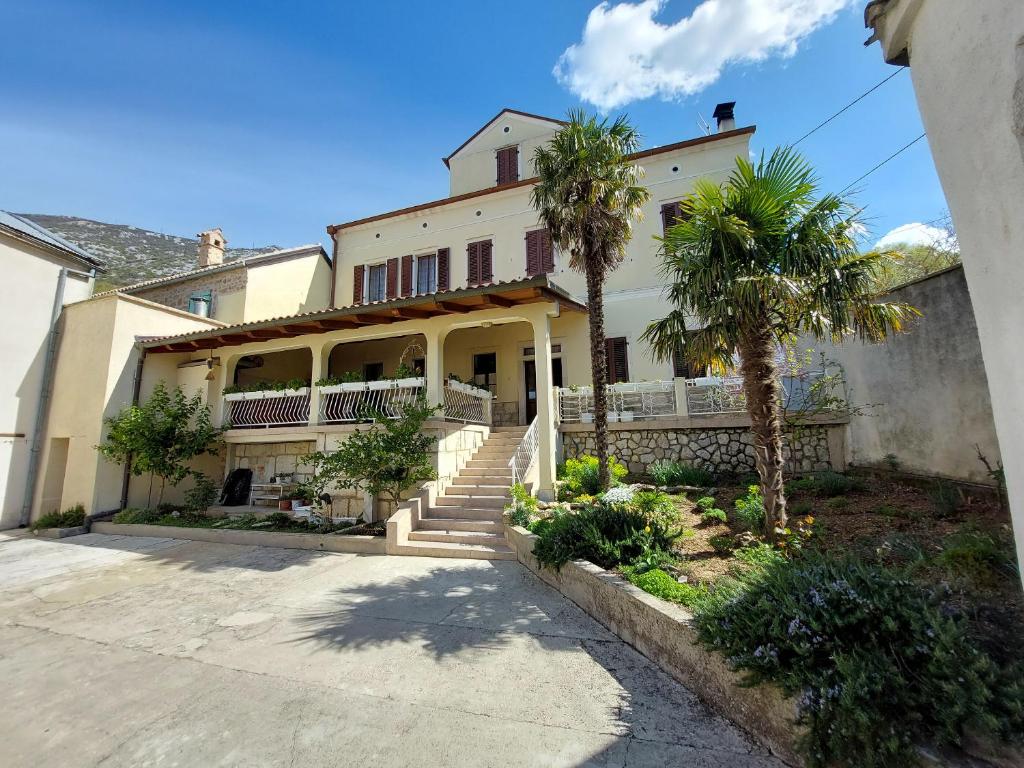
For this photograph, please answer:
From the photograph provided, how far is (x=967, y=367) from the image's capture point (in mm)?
5637

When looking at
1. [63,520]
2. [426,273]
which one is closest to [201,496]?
[63,520]

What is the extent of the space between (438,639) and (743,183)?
6.12 metres

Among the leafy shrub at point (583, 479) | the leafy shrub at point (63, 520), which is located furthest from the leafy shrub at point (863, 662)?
the leafy shrub at point (63, 520)

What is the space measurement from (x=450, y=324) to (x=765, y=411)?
6.14 m

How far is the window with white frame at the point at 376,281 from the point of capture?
52.9ft

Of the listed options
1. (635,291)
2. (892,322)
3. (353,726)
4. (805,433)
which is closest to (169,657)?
(353,726)

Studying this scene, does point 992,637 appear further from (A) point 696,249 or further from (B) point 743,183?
(B) point 743,183

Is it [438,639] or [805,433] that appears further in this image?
[805,433]

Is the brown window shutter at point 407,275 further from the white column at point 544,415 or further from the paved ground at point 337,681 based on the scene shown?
the paved ground at point 337,681

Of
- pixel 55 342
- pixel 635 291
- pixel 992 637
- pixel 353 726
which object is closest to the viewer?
pixel 992 637

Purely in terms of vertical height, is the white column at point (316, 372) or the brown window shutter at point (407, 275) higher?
the brown window shutter at point (407, 275)

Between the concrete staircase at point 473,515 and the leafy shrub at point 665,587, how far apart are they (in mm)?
2715

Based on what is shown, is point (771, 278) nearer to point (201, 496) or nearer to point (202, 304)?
point (201, 496)

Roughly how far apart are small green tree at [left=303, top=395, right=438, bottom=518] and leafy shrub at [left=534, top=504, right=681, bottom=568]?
327 cm
